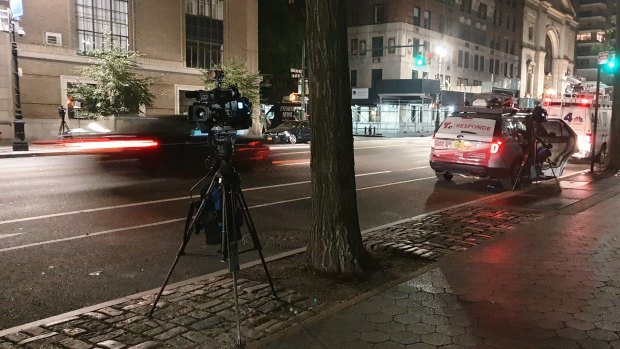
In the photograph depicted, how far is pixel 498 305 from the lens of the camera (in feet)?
16.0

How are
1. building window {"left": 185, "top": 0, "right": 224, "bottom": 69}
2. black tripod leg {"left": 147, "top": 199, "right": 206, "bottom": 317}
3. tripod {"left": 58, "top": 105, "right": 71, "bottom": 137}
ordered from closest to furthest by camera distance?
black tripod leg {"left": 147, "top": 199, "right": 206, "bottom": 317}
tripod {"left": 58, "top": 105, "right": 71, "bottom": 137}
building window {"left": 185, "top": 0, "right": 224, "bottom": 69}

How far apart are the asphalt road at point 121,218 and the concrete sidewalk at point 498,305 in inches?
55.9

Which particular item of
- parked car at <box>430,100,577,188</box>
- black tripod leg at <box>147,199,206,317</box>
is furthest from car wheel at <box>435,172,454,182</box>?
black tripod leg at <box>147,199,206,317</box>

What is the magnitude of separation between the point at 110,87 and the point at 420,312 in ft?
86.6

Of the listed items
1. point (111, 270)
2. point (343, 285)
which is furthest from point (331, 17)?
point (111, 270)

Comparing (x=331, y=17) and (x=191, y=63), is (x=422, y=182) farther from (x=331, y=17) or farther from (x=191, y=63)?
(x=191, y=63)

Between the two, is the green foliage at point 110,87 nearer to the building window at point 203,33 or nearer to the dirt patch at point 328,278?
the building window at point 203,33

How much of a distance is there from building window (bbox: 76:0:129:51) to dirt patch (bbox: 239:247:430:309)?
89.9 ft

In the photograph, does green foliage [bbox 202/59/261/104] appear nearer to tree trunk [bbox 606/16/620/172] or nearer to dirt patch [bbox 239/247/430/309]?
tree trunk [bbox 606/16/620/172]

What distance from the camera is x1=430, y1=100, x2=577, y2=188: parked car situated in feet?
41.1

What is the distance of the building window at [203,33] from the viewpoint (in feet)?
120

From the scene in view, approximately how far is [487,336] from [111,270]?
415 centimetres

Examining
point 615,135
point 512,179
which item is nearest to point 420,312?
point 512,179

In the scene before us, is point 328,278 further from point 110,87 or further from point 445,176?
point 110,87
